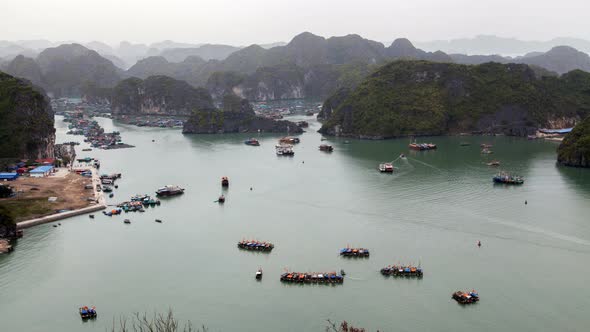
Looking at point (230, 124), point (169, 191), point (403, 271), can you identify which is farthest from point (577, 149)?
point (230, 124)

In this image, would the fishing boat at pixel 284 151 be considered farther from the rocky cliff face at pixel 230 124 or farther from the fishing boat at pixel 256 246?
the fishing boat at pixel 256 246

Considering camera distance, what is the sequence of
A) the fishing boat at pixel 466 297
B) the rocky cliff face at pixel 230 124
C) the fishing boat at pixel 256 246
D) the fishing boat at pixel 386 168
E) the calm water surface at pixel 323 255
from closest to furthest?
1. the calm water surface at pixel 323 255
2. the fishing boat at pixel 466 297
3. the fishing boat at pixel 256 246
4. the fishing boat at pixel 386 168
5. the rocky cliff face at pixel 230 124

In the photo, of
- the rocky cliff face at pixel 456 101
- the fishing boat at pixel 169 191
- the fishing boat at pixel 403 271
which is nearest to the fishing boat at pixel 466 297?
the fishing boat at pixel 403 271

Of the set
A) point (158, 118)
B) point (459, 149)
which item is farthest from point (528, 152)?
point (158, 118)

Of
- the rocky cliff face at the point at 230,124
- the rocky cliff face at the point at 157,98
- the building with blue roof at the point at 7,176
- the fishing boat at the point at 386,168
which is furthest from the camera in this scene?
the rocky cliff face at the point at 157,98

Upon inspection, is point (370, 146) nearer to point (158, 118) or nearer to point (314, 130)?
point (314, 130)

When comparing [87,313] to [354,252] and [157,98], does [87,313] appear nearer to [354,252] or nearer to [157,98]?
[354,252]

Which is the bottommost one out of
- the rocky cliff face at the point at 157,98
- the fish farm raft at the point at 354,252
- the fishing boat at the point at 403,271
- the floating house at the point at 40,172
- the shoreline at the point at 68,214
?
the fishing boat at the point at 403,271
